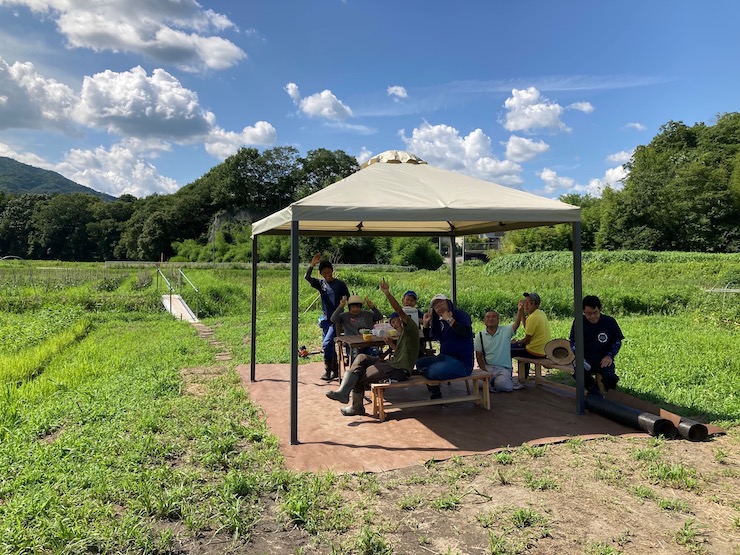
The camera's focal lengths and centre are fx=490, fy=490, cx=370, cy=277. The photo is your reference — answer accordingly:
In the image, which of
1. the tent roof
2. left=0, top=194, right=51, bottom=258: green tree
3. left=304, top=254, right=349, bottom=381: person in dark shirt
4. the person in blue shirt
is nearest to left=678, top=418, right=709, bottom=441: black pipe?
the person in blue shirt

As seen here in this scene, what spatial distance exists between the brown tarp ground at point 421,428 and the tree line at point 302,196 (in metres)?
31.6

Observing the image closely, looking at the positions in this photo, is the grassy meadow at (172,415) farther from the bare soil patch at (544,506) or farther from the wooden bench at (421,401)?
the wooden bench at (421,401)

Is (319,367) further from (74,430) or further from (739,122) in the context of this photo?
(739,122)

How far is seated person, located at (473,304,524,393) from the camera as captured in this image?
19.5 feet

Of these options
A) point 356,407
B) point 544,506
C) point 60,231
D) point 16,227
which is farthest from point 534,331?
point 16,227

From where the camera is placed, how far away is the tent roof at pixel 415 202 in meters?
4.46

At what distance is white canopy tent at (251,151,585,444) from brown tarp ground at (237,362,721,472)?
0.35m

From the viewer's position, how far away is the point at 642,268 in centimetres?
2731

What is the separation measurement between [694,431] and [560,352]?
1594 millimetres

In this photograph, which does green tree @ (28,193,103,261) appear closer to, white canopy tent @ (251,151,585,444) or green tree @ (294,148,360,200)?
green tree @ (294,148,360,200)

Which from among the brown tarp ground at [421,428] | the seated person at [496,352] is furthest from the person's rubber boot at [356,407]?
the seated person at [496,352]

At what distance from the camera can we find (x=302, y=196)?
66.1 meters

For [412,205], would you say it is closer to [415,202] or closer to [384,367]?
[415,202]

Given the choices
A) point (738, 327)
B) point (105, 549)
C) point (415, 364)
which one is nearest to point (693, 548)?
point (415, 364)
